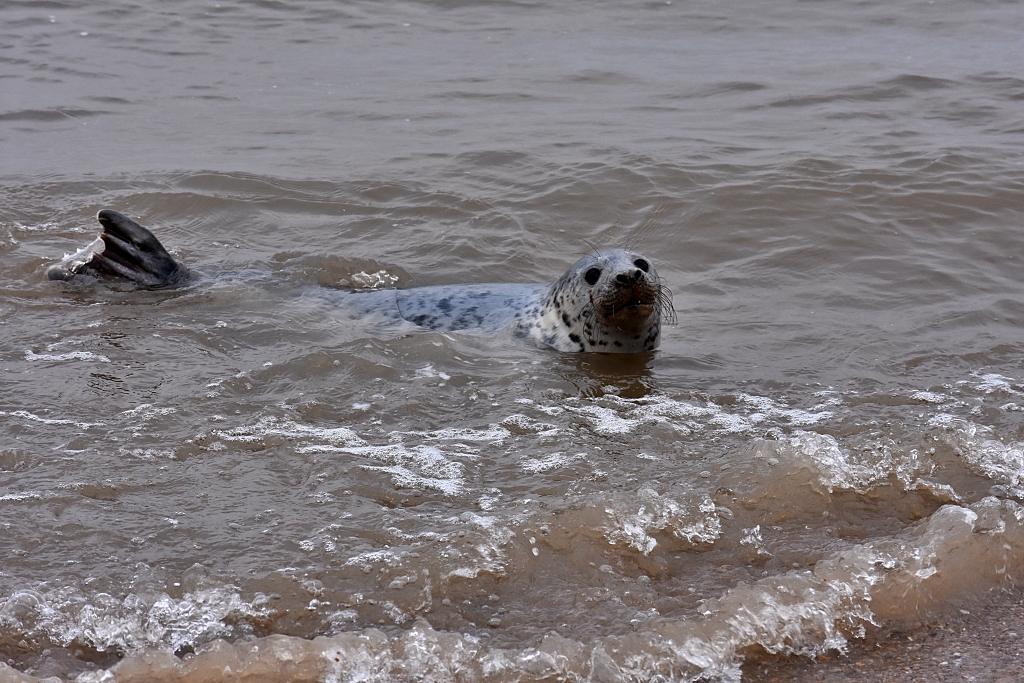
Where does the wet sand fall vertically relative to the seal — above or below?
below

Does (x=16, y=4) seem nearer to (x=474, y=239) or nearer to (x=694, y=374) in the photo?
(x=474, y=239)

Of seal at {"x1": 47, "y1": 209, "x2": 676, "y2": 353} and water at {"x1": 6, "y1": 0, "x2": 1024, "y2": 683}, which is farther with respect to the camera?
seal at {"x1": 47, "y1": 209, "x2": 676, "y2": 353}

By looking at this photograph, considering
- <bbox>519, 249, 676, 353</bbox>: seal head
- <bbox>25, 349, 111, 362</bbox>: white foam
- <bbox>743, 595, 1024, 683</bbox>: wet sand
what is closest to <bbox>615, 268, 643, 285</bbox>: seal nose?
<bbox>519, 249, 676, 353</bbox>: seal head

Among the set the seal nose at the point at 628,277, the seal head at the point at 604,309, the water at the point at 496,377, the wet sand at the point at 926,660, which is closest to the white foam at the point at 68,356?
the water at the point at 496,377

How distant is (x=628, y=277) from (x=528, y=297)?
0.82 metres

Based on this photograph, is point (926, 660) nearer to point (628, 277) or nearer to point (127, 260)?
point (628, 277)

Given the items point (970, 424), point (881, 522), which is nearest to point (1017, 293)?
point (970, 424)

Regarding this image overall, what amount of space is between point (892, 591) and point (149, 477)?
7.77 feet

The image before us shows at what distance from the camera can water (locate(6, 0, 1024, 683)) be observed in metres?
2.92

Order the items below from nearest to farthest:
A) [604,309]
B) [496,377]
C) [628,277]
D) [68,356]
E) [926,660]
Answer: [926,660] → [68,356] → [496,377] → [628,277] → [604,309]

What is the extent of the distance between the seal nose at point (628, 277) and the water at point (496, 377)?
1.34ft

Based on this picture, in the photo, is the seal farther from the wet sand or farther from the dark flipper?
the wet sand

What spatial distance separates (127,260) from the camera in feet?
19.4

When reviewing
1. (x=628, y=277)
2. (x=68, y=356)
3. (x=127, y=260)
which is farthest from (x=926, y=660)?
(x=127, y=260)
